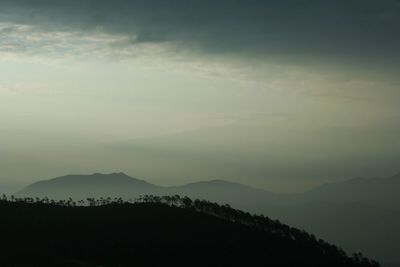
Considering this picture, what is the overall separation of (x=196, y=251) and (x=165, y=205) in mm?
29472

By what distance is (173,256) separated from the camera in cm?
10438

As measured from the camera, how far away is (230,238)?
394ft

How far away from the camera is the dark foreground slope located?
310 feet

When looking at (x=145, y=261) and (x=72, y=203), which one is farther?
(x=72, y=203)

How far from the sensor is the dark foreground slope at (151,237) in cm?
9462

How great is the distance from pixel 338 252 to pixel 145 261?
61836mm

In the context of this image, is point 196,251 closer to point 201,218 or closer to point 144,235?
point 144,235

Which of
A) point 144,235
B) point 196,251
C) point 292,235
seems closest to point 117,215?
point 144,235

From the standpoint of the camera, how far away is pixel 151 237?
112m

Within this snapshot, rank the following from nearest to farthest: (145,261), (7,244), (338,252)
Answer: (7,244)
(145,261)
(338,252)

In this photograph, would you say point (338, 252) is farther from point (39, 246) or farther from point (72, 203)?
point (39, 246)

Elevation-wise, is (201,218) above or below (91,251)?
above

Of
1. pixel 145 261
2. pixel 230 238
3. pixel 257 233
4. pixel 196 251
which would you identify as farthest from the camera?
pixel 257 233

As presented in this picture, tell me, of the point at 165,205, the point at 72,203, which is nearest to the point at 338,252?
the point at 165,205
